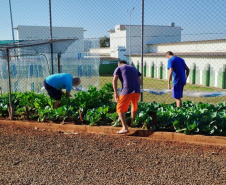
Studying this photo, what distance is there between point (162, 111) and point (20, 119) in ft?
10.9

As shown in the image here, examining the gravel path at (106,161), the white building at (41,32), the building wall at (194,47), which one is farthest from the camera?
the white building at (41,32)

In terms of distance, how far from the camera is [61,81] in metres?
5.97

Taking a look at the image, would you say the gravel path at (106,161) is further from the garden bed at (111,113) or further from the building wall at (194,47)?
the building wall at (194,47)

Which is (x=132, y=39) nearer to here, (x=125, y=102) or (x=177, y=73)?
(x=177, y=73)

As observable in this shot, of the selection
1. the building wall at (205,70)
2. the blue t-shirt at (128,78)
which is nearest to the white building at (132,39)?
the building wall at (205,70)

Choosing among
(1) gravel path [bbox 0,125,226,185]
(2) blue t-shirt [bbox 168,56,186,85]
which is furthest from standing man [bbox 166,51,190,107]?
(1) gravel path [bbox 0,125,226,185]

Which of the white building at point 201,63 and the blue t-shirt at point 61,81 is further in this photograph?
the white building at point 201,63

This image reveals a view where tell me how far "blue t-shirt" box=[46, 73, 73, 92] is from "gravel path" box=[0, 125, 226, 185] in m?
1.30

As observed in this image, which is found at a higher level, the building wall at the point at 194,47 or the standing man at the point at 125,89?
the building wall at the point at 194,47

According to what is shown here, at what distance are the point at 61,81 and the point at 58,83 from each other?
0.10 metres

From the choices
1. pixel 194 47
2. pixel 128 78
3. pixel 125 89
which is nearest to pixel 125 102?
pixel 125 89

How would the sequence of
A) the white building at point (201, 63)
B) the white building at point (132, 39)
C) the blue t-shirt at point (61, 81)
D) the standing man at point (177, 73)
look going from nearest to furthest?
the blue t-shirt at point (61, 81)
the standing man at point (177, 73)
the white building at point (201, 63)
the white building at point (132, 39)

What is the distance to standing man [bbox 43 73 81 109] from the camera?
19.5 feet

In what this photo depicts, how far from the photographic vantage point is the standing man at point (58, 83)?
593 cm
